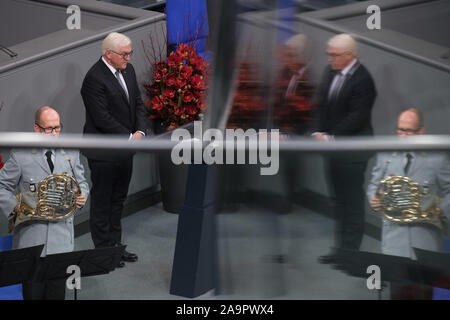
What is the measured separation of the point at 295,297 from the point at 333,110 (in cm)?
13

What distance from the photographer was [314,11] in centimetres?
38

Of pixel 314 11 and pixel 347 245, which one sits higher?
pixel 314 11

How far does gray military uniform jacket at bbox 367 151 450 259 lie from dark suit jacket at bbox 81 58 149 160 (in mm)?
224

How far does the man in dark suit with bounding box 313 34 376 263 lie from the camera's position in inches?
14.4

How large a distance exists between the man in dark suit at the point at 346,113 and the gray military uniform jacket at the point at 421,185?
0.05 ft

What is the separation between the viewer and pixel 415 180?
1.24ft

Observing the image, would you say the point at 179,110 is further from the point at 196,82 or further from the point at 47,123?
the point at 47,123

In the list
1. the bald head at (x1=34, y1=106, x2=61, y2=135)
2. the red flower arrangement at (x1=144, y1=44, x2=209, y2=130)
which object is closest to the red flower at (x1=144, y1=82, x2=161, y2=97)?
the red flower arrangement at (x1=144, y1=44, x2=209, y2=130)

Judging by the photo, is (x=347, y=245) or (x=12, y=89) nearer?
(x=347, y=245)

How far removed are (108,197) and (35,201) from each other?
6 centimetres

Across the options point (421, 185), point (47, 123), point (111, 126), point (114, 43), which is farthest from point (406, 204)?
point (114, 43)

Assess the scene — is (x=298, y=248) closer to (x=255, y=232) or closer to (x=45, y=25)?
(x=255, y=232)

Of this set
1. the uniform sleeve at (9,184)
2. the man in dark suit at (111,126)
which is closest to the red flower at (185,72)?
the man in dark suit at (111,126)
